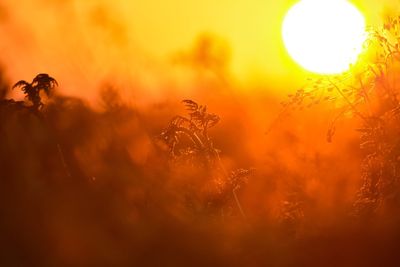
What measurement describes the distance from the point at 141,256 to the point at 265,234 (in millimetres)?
2992

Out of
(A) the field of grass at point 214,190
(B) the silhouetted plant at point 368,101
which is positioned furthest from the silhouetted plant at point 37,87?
(B) the silhouetted plant at point 368,101

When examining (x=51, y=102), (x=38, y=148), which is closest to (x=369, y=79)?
(x=38, y=148)

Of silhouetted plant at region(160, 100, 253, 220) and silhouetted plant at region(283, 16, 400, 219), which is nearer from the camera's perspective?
silhouetted plant at region(283, 16, 400, 219)

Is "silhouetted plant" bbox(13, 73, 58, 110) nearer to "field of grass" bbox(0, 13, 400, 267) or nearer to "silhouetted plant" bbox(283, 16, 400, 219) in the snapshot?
"field of grass" bbox(0, 13, 400, 267)

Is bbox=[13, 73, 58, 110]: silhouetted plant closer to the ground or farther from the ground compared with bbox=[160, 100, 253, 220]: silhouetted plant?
farther from the ground

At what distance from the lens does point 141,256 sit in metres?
14.4

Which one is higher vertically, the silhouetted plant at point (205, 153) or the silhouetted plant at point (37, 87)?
the silhouetted plant at point (37, 87)

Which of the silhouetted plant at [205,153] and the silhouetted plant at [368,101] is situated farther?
the silhouetted plant at [205,153]

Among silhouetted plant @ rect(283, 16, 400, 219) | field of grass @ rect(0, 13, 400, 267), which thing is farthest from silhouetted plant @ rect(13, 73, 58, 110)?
silhouetted plant @ rect(283, 16, 400, 219)

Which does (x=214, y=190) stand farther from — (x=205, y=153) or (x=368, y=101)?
(x=368, y=101)

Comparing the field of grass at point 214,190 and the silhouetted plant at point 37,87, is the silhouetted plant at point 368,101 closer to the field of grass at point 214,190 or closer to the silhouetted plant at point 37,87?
the field of grass at point 214,190

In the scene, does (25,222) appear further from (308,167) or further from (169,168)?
(308,167)

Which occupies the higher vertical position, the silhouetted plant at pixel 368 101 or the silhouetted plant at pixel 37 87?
the silhouetted plant at pixel 37 87

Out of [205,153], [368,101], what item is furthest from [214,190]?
[368,101]
